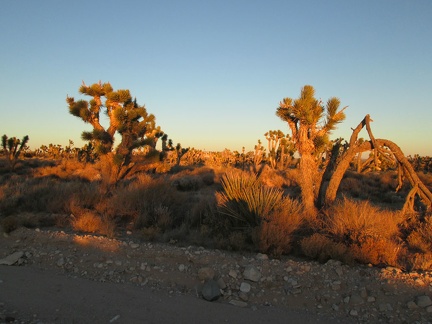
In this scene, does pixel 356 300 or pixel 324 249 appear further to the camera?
pixel 324 249

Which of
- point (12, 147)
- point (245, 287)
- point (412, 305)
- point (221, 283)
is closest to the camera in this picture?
point (412, 305)

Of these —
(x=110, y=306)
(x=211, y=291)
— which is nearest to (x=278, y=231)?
(x=211, y=291)

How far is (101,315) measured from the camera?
4.98m

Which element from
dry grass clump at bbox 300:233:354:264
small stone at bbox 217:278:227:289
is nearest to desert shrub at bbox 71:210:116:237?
small stone at bbox 217:278:227:289

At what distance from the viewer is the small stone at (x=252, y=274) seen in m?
6.00

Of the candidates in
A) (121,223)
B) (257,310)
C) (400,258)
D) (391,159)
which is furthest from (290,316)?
(391,159)

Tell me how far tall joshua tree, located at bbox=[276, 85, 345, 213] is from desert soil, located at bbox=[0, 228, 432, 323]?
4.64 meters

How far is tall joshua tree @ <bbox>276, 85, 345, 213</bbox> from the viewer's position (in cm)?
1106

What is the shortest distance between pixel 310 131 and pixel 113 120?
9.80m

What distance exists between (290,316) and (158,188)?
24.7 ft

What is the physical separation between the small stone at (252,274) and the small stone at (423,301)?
2.45m

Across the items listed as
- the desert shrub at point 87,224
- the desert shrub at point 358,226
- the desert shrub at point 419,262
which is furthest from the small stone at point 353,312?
the desert shrub at point 87,224

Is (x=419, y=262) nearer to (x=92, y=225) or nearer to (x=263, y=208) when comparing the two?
(x=263, y=208)

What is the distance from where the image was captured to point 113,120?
16703mm
